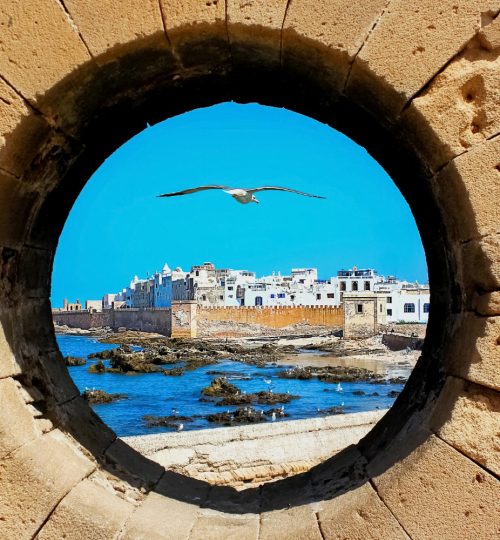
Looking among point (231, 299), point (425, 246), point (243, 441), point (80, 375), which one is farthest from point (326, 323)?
point (425, 246)

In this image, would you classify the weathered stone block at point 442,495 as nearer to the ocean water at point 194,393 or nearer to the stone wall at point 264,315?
the ocean water at point 194,393

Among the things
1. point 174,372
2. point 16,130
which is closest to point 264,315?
point 174,372

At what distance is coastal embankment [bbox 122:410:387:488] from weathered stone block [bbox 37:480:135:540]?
406 cm

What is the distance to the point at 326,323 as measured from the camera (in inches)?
2500

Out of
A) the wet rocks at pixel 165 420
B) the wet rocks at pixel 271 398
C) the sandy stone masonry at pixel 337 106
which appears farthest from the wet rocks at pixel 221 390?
the sandy stone masonry at pixel 337 106

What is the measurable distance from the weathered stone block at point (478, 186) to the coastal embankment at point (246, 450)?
5.02 metres

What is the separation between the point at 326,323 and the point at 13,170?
2437 inches

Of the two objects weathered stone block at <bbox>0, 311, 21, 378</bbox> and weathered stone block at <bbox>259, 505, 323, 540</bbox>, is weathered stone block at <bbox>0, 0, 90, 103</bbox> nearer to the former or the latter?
weathered stone block at <bbox>0, 311, 21, 378</bbox>

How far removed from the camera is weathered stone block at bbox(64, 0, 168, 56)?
2514mm

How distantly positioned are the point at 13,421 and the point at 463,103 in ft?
7.86

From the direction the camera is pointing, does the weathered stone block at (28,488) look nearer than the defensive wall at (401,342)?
Yes

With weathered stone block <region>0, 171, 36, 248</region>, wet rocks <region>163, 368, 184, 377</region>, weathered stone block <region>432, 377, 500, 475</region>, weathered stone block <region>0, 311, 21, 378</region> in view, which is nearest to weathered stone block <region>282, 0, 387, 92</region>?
weathered stone block <region>0, 171, 36, 248</region>

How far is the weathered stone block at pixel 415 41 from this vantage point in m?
2.43

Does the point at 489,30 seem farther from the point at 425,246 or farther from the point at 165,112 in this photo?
the point at 165,112
